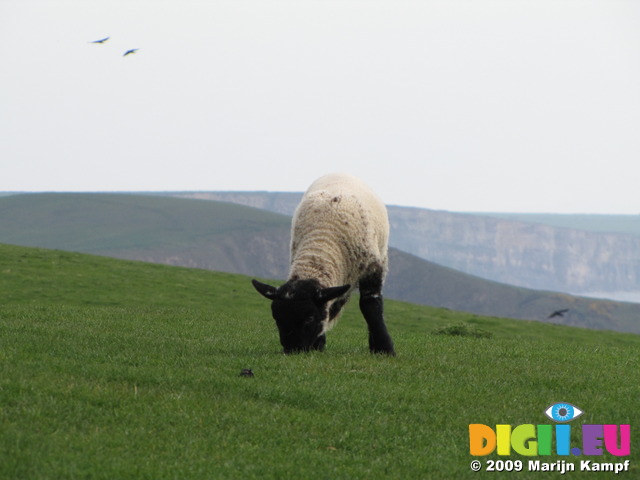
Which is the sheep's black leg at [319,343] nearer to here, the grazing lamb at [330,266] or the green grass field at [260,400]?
the grazing lamb at [330,266]

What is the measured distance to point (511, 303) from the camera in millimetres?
199250

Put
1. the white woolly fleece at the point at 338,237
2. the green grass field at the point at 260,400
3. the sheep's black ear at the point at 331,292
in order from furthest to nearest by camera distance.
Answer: the white woolly fleece at the point at 338,237 < the sheep's black ear at the point at 331,292 < the green grass field at the point at 260,400

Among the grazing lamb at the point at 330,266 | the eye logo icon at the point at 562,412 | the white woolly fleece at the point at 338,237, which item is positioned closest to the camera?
the eye logo icon at the point at 562,412

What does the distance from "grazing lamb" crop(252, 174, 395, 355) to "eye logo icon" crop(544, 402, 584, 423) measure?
3.89 metres

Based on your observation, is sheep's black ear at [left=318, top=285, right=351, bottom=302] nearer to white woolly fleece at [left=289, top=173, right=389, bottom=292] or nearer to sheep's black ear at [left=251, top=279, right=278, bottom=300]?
white woolly fleece at [left=289, top=173, right=389, bottom=292]

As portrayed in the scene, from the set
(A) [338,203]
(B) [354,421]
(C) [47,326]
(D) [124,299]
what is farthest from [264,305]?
(B) [354,421]

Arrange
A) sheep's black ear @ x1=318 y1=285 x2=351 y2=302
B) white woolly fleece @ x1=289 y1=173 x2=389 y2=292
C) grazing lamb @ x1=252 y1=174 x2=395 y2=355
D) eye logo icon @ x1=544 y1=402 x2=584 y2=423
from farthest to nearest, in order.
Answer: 1. white woolly fleece @ x1=289 y1=173 x2=389 y2=292
2. grazing lamb @ x1=252 y1=174 x2=395 y2=355
3. sheep's black ear @ x1=318 y1=285 x2=351 y2=302
4. eye logo icon @ x1=544 y1=402 x2=584 y2=423

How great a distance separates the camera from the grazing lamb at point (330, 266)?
523 inches

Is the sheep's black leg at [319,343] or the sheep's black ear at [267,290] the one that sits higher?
the sheep's black ear at [267,290]

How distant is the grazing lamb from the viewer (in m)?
13.3

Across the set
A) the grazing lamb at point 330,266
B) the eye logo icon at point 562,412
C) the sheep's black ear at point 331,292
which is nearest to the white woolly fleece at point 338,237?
the grazing lamb at point 330,266

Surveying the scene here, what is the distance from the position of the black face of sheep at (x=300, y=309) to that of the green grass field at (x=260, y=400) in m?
0.34

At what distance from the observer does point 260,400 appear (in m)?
10.7

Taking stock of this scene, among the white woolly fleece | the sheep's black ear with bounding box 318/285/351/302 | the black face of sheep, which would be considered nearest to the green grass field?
the black face of sheep
